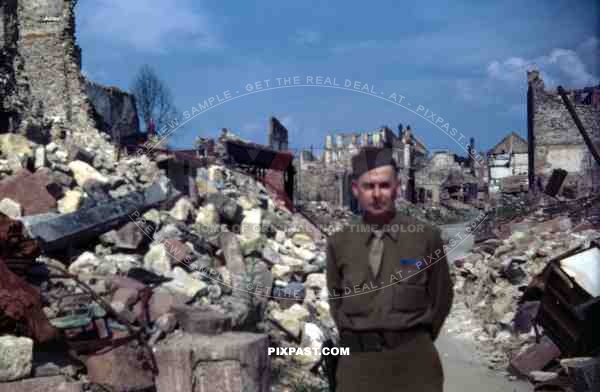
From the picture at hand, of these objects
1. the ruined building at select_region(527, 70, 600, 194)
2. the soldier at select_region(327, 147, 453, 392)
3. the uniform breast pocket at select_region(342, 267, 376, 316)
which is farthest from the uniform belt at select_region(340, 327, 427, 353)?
the ruined building at select_region(527, 70, 600, 194)

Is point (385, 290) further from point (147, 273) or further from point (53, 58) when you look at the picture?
point (53, 58)

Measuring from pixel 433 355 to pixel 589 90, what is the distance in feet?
69.6

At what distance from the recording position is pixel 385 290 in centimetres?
238

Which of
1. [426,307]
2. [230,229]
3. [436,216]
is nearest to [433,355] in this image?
[426,307]

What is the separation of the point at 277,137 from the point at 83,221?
6.63 meters

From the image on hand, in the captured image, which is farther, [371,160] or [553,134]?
[553,134]

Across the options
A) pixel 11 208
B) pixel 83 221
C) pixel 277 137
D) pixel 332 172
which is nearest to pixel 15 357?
pixel 83 221

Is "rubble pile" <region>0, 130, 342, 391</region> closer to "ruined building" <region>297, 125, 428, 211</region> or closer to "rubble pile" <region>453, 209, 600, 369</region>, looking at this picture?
"rubble pile" <region>453, 209, 600, 369</region>

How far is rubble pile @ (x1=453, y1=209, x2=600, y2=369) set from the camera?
6.31 m

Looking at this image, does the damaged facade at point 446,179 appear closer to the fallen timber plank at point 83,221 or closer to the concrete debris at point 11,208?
the fallen timber plank at point 83,221

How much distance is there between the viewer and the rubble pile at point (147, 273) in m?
3.67

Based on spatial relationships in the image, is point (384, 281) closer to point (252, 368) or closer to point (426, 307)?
point (426, 307)

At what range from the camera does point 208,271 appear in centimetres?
597

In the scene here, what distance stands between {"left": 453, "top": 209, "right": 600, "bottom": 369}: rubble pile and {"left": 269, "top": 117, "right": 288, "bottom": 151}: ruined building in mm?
4557
